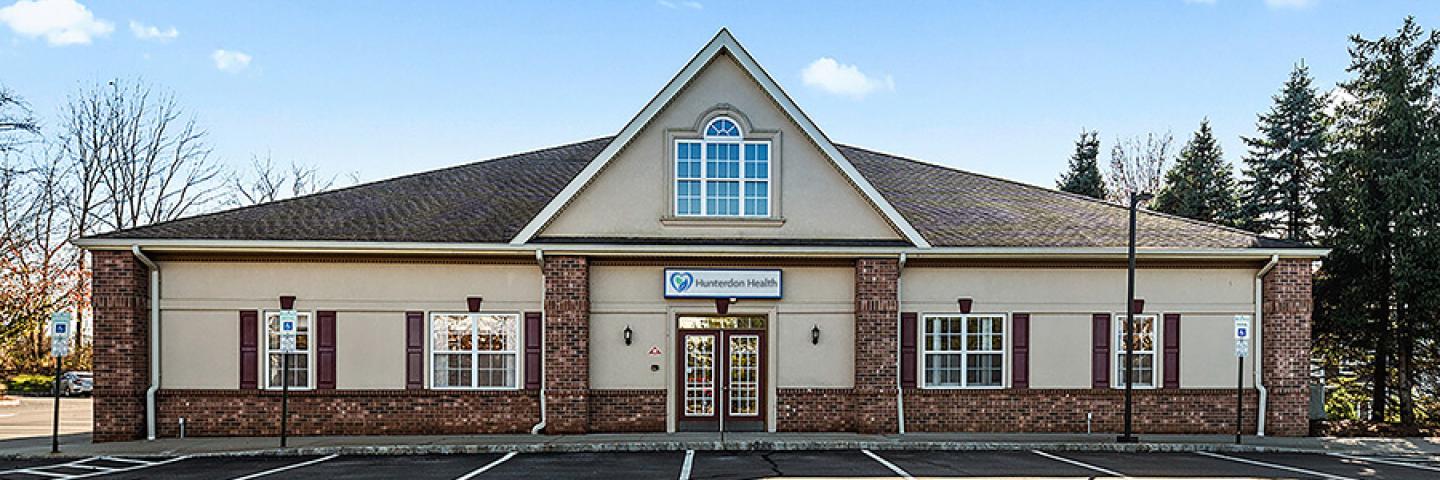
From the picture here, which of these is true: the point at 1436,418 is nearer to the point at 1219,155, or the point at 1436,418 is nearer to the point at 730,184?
the point at 1219,155

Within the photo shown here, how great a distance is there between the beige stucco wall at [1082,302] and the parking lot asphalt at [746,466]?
242cm

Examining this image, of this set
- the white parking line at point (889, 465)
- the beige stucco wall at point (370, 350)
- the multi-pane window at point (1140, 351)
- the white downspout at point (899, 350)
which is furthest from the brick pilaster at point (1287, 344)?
the beige stucco wall at point (370, 350)

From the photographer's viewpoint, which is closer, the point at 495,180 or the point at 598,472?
the point at 598,472

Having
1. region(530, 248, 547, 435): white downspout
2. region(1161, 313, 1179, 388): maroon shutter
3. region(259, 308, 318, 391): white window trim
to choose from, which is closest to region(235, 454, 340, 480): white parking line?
region(259, 308, 318, 391): white window trim

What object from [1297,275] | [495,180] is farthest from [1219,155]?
[495,180]

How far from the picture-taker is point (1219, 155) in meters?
32.6

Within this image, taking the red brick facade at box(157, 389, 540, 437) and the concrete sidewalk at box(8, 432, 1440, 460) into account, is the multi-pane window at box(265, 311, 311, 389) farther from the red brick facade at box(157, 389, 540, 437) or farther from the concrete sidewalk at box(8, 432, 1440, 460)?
the concrete sidewalk at box(8, 432, 1440, 460)

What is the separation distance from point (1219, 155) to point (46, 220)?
4557cm

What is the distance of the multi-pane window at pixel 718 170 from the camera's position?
17.6 m

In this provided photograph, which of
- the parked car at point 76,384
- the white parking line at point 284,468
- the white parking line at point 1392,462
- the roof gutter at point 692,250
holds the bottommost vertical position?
the parked car at point 76,384

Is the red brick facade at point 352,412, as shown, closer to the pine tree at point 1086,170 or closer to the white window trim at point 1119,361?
the white window trim at point 1119,361

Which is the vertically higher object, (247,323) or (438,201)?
(438,201)

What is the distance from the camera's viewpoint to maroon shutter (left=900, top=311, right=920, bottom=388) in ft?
59.3

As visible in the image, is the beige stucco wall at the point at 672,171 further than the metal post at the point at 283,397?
Yes
